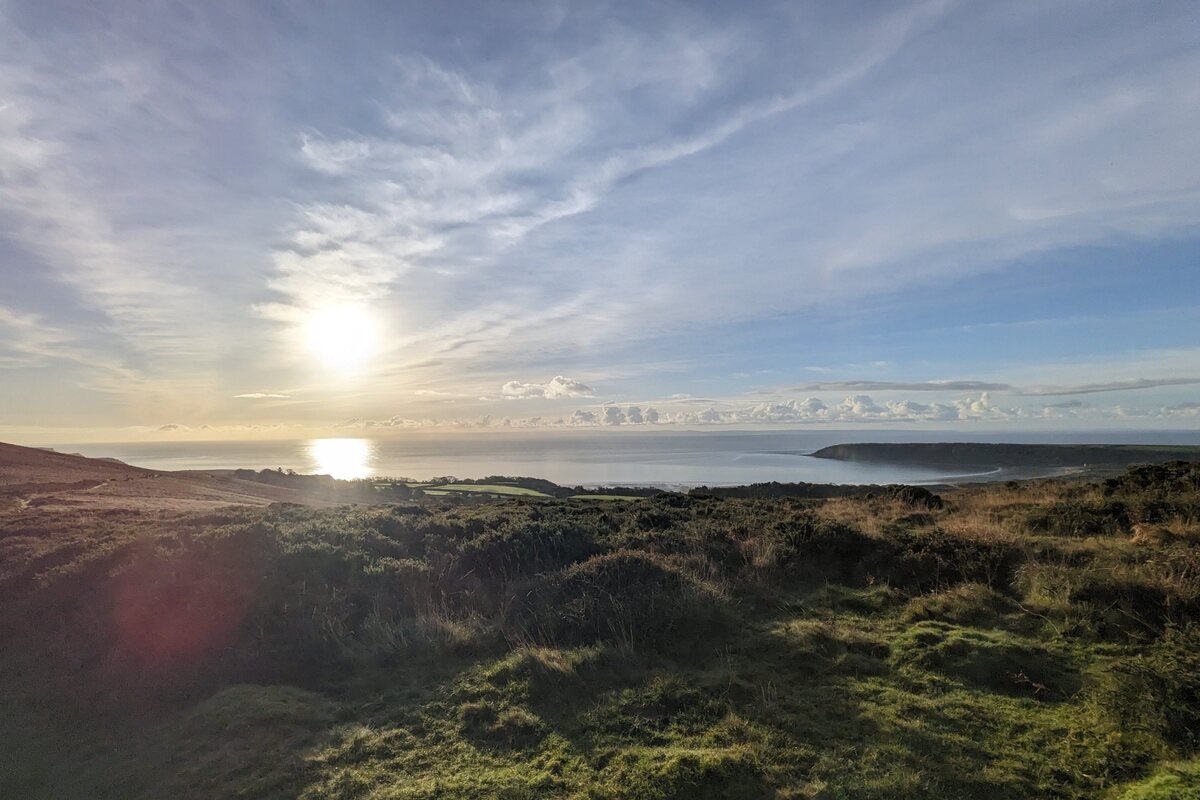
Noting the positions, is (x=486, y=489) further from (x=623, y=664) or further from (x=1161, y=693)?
(x=1161, y=693)

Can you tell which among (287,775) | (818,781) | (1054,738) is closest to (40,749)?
(287,775)

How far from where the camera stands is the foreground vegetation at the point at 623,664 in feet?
14.5

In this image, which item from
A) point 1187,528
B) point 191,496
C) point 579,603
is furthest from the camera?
point 191,496

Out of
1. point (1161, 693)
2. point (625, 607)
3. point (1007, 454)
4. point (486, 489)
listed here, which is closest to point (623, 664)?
point (625, 607)

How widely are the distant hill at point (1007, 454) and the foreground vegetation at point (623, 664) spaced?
55.8 metres

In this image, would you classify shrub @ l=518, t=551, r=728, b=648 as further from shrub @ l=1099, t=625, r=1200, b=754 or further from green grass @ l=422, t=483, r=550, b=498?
green grass @ l=422, t=483, r=550, b=498

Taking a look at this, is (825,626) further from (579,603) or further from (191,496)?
(191,496)

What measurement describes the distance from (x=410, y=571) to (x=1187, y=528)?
12.1 m

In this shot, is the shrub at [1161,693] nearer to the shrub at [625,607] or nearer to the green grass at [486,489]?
the shrub at [625,607]

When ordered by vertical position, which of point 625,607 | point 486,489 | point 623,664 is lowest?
point 486,489

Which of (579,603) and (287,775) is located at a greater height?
(579,603)

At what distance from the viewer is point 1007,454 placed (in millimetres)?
73812

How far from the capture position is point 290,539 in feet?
36.7

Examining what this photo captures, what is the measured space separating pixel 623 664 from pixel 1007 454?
84998 mm
